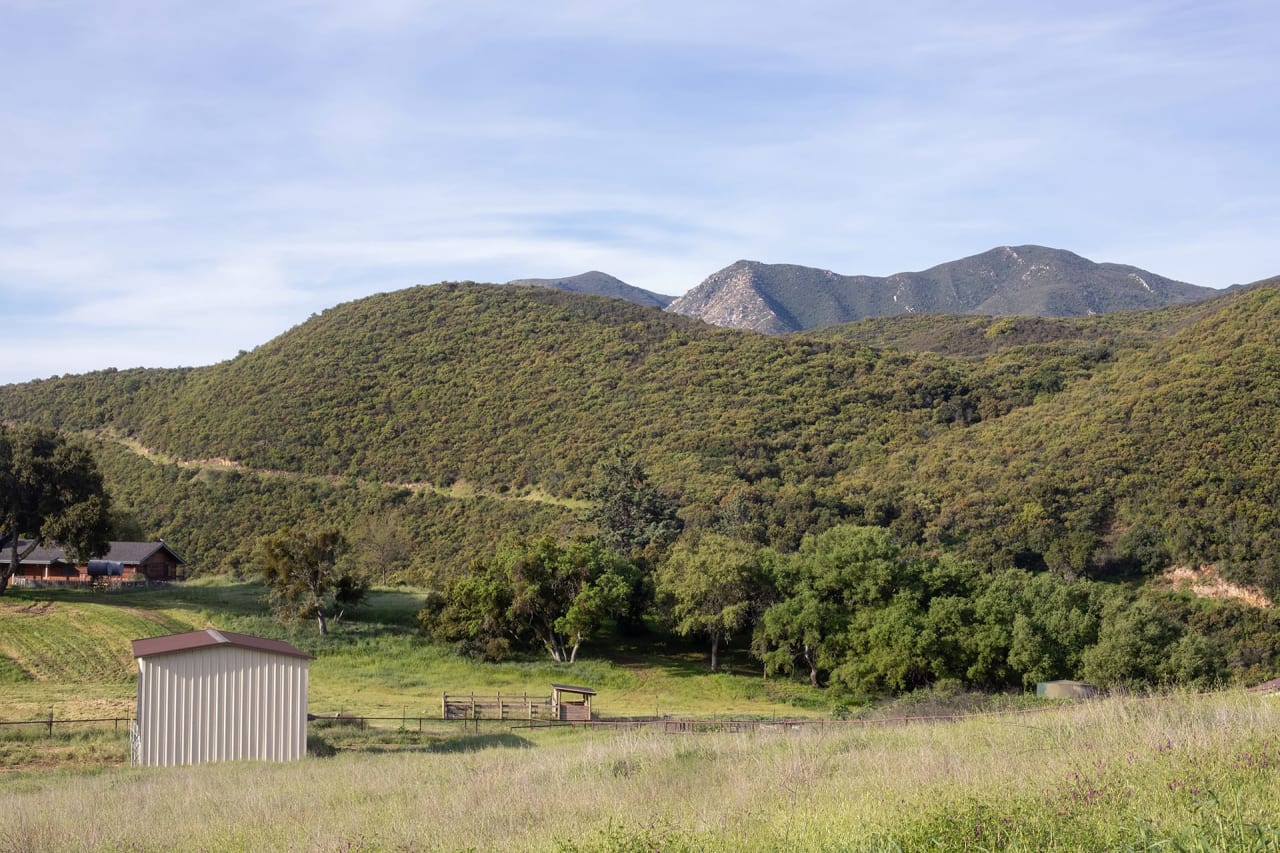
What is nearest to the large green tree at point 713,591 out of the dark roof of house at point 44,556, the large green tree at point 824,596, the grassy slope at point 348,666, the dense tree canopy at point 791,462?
the dense tree canopy at point 791,462

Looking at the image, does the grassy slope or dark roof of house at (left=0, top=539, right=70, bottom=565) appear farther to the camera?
dark roof of house at (left=0, top=539, right=70, bottom=565)

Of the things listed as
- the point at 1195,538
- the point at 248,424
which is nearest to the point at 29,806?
the point at 1195,538

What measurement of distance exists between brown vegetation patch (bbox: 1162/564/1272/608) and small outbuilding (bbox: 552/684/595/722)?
3105 centimetres

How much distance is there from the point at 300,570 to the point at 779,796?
117 ft

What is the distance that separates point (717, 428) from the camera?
78.8 m

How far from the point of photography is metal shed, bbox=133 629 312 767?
21406 mm

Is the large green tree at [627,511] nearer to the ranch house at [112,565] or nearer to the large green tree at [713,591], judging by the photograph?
the large green tree at [713,591]

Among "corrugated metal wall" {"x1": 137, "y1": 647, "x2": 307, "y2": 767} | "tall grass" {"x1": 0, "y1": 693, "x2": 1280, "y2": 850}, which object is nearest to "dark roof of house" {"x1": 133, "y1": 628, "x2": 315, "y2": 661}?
"corrugated metal wall" {"x1": 137, "y1": 647, "x2": 307, "y2": 767}

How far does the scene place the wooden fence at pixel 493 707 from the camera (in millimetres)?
29266

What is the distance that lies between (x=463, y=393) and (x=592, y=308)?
2530cm

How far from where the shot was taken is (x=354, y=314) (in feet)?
363

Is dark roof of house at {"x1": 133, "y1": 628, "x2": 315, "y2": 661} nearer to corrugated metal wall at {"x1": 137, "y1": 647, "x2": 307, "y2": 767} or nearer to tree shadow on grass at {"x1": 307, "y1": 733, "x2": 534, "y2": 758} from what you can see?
corrugated metal wall at {"x1": 137, "y1": 647, "x2": 307, "y2": 767}

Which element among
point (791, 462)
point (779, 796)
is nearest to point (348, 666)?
point (779, 796)

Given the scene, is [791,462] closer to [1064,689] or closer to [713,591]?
[713,591]
